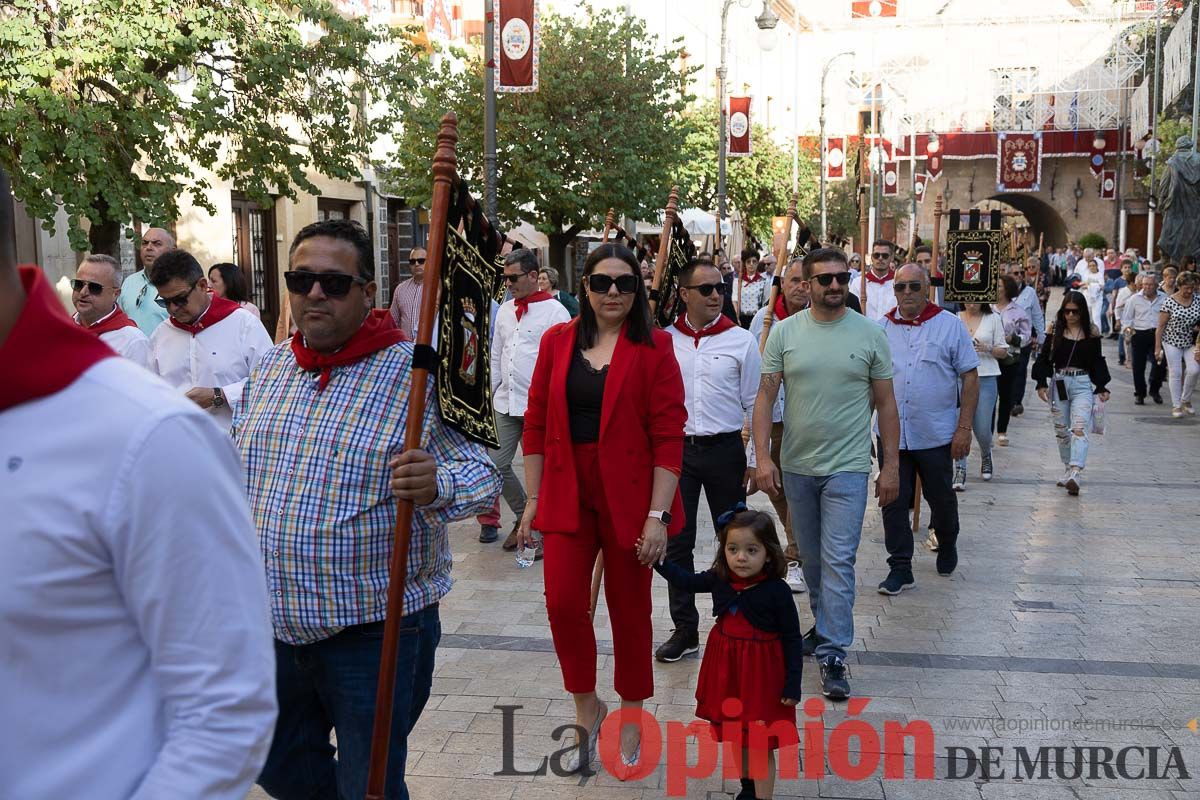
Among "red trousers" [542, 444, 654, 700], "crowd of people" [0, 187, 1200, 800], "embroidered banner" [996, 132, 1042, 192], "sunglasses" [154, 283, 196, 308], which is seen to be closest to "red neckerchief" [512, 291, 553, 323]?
"crowd of people" [0, 187, 1200, 800]

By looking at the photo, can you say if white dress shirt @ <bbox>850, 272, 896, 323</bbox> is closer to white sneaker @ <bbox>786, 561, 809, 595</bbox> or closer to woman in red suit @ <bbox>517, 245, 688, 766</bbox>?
white sneaker @ <bbox>786, 561, 809, 595</bbox>

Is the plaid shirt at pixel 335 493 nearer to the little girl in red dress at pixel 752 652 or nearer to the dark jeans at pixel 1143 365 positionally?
the little girl in red dress at pixel 752 652

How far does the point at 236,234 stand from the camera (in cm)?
2042

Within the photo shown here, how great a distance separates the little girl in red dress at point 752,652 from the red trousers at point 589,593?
1.04 feet

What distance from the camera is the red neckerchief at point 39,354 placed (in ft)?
4.95

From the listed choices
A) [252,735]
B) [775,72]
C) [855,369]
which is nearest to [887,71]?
[775,72]

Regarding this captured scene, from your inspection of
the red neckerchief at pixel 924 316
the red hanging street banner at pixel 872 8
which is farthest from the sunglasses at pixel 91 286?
the red hanging street banner at pixel 872 8

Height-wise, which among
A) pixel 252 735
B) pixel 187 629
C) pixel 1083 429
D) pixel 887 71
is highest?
pixel 887 71

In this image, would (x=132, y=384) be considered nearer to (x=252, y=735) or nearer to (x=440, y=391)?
(x=252, y=735)

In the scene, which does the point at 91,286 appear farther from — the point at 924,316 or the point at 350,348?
the point at 924,316

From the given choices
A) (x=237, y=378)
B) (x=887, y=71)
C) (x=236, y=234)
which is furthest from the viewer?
(x=887, y=71)

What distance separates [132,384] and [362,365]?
1699mm

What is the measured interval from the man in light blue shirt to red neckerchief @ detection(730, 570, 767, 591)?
10.9 ft

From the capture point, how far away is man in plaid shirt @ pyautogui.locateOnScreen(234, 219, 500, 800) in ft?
10.2
